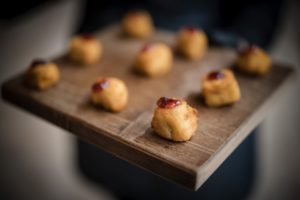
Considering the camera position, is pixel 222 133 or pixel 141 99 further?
pixel 141 99

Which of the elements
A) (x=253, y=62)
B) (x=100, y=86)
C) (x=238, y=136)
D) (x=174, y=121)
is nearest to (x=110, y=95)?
(x=100, y=86)

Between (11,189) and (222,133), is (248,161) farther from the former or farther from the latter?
(11,189)

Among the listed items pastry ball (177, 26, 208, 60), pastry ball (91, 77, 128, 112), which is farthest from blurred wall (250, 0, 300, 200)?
pastry ball (91, 77, 128, 112)

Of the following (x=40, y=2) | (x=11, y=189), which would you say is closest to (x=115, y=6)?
(x=40, y=2)

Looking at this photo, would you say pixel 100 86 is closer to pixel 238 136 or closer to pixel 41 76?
pixel 41 76

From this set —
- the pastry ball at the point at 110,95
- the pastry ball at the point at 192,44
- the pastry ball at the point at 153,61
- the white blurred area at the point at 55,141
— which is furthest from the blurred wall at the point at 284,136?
the pastry ball at the point at 110,95

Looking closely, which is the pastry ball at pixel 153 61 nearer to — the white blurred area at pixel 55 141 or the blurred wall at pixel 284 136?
the white blurred area at pixel 55 141

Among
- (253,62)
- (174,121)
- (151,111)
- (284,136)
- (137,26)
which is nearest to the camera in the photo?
(174,121)
